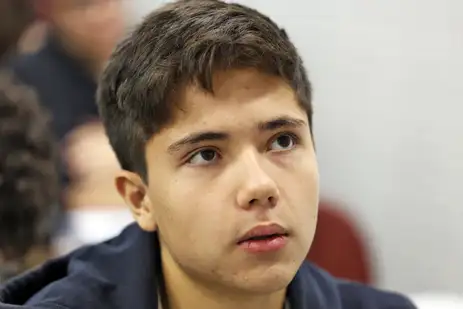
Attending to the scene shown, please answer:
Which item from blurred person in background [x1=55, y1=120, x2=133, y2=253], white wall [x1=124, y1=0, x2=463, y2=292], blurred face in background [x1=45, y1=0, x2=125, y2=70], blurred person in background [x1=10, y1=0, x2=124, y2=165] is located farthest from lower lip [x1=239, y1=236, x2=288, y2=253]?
blurred face in background [x1=45, y1=0, x2=125, y2=70]

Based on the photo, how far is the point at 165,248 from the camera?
1117 mm

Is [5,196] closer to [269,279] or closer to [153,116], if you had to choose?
[153,116]

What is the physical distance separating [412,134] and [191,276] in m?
1.51

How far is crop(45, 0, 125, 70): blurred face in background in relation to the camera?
260 cm

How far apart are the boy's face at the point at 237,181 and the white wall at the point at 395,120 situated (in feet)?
4.61

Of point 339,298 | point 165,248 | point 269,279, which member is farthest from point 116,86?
point 339,298

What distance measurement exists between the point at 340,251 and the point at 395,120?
0.61m

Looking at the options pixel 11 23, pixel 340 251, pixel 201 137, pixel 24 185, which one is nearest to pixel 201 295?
pixel 201 137

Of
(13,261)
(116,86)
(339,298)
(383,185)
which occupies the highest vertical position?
(383,185)

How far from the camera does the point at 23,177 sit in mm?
1387

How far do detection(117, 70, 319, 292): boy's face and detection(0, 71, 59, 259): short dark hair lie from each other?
422 mm

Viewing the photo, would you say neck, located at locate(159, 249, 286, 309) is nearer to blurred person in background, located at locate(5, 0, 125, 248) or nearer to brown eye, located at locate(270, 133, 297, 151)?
brown eye, located at locate(270, 133, 297, 151)

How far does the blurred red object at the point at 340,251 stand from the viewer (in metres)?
2.00

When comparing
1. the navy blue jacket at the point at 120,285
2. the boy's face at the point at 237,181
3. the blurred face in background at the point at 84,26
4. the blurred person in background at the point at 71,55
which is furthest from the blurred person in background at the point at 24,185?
the blurred face in background at the point at 84,26
